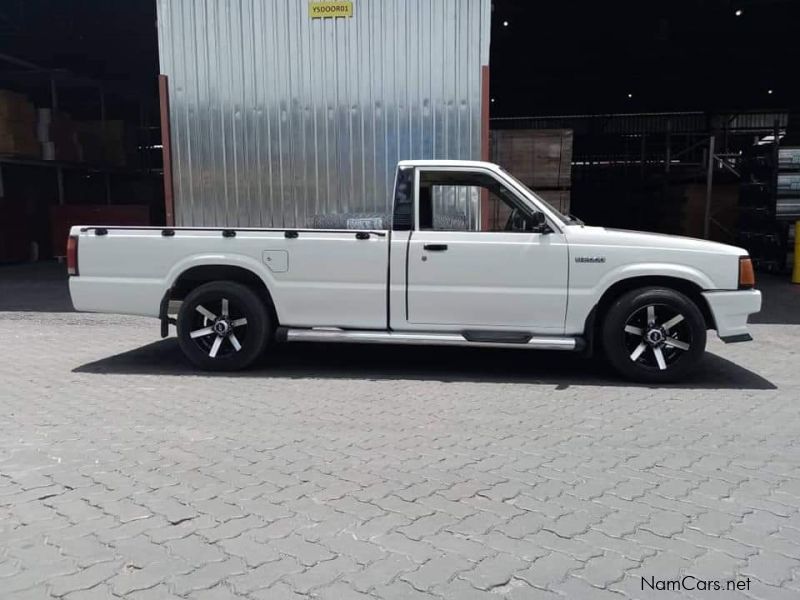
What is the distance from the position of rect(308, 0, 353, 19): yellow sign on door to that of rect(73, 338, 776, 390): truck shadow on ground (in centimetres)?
460

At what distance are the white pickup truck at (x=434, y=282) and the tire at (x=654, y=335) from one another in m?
0.01

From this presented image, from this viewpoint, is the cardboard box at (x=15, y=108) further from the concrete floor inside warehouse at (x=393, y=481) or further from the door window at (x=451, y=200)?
the door window at (x=451, y=200)

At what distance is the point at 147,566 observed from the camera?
3.01 metres

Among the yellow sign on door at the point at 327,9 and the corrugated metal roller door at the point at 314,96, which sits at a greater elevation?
the yellow sign on door at the point at 327,9

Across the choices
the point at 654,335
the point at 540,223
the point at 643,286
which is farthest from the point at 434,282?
the point at 654,335

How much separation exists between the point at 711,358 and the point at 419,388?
3.57 m

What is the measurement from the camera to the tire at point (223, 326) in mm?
6379

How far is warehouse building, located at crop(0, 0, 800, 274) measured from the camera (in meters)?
9.10

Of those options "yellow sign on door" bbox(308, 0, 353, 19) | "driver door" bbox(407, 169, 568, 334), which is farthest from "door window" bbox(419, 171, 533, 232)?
"yellow sign on door" bbox(308, 0, 353, 19)

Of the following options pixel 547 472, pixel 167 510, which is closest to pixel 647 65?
pixel 547 472

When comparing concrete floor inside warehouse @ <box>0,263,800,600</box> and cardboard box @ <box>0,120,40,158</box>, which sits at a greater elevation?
cardboard box @ <box>0,120,40,158</box>

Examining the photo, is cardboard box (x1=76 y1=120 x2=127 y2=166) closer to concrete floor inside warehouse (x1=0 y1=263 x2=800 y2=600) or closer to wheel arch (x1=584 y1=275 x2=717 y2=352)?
concrete floor inside warehouse (x1=0 y1=263 x2=800 y2=600)

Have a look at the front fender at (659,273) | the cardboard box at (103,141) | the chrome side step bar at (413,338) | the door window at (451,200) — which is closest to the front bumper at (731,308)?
the front fender at (659,273)

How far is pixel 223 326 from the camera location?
6.45 metres
